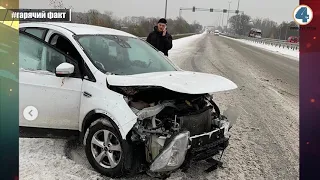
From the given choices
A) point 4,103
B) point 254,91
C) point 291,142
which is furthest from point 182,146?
point 254,91

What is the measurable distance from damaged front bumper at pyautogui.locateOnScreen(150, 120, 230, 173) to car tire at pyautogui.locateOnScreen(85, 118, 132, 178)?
1.10ft

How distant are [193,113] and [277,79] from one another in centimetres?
883

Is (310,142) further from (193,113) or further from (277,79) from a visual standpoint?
(277,79)

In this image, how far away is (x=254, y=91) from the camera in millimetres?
8742

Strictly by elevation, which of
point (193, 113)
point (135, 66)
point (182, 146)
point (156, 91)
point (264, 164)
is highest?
point (135, 66)

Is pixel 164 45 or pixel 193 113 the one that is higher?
pixel 164 45

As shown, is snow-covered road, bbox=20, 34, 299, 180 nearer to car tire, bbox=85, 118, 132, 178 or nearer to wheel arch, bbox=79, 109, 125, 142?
car tire, bbox=85, 118, 132, 178

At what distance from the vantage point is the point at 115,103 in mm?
3311

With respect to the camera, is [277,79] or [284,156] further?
[277,79]

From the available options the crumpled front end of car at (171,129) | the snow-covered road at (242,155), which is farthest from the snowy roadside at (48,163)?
the crumpled front end of car at (171,129)

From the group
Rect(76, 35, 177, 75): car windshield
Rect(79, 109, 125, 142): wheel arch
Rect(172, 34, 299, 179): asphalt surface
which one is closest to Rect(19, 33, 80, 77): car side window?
Rect(76, 35, 177, 75): car windshield

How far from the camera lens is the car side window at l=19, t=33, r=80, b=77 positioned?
3910 mm

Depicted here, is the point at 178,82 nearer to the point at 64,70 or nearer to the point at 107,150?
the point at 107,150

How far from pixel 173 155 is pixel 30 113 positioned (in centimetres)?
192
